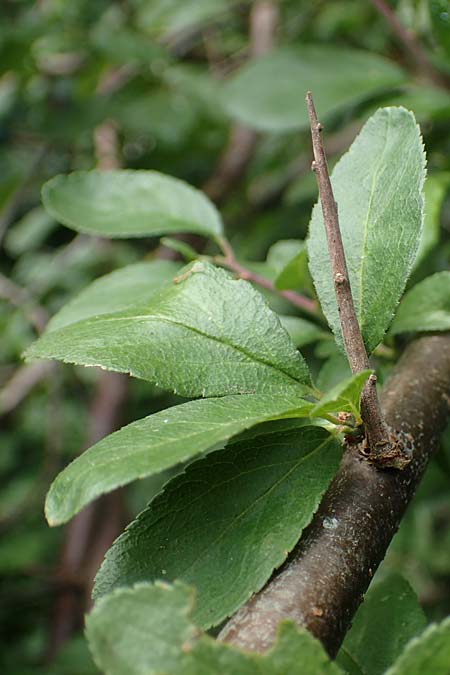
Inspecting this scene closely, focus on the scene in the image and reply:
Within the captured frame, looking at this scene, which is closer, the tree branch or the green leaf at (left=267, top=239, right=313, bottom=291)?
the green leaf at (left=267, top=239, right=313, bottom=291)

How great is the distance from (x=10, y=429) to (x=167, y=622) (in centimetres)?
146

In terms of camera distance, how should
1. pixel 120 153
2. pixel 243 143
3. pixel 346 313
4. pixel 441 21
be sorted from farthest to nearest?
pixel 120 153 < pixel 243 143 < pixel 441 21 < pixel 346 313

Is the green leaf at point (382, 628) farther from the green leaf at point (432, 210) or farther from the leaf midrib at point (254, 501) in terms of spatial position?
the green leaf at point (432, 210)

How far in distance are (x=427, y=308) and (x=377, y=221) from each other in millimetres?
129

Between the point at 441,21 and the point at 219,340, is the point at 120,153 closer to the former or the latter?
the point at 441,21

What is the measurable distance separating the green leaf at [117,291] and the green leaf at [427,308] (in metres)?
0.17

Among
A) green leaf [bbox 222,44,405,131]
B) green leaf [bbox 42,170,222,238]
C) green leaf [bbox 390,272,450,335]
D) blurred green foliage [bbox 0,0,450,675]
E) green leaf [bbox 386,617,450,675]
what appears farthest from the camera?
blurred green foliage [bbox 0,0,450,675]

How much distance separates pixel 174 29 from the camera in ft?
4.60

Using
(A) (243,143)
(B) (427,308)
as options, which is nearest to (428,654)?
(B) (427,308)

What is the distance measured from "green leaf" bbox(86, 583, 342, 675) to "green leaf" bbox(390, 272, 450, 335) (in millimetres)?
281

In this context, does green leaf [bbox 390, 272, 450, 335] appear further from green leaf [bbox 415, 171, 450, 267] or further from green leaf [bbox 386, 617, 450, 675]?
green leaf [bbox 386, 617, 450, 675]

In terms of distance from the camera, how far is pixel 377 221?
427mm

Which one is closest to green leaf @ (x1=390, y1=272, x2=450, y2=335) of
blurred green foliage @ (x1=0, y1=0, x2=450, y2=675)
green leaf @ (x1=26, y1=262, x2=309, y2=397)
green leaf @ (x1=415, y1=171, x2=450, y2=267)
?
green leaf @ (x1=415, y1=171, x2=450, y2=267)

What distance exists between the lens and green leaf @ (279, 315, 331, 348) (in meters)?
0.55
